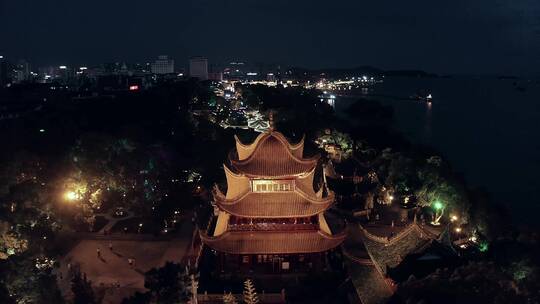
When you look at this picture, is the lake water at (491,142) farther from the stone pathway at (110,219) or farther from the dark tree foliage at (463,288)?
the stone pathway at (110,219)

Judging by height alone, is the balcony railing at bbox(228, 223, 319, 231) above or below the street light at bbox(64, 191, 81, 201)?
above

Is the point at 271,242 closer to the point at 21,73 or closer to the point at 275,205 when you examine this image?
the point at 275,205

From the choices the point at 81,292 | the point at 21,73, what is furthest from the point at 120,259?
the point at 21,73

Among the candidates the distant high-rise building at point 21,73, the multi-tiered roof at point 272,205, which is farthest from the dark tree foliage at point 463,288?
the distant high-rise building at point 21,73

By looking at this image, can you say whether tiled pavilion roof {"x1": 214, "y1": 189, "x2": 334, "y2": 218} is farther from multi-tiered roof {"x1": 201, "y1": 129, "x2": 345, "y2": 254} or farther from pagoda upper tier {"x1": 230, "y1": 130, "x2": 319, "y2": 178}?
pagoda upper tier {"x1": 230, "y1": 130, "x2": 319, "y2": 178}

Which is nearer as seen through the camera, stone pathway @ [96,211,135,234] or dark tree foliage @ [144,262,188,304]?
dark tree foliage @ [144,262,188,304]

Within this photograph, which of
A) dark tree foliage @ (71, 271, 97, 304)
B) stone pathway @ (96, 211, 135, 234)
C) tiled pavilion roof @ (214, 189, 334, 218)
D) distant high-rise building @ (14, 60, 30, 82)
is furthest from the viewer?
distant high-rise building @ (14, 60, 30, 82)

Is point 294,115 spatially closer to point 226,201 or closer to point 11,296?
point 226,201

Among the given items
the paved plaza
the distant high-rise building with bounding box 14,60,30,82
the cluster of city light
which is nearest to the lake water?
the paved plaza
